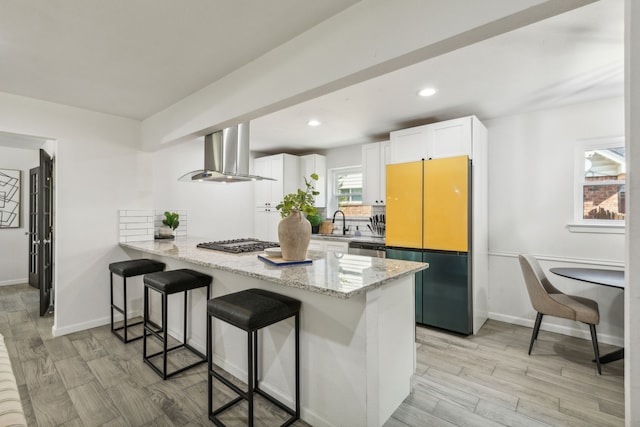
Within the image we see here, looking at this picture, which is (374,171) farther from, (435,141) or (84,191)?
(84,191)

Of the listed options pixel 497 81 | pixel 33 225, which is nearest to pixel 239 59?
pixel 497 81

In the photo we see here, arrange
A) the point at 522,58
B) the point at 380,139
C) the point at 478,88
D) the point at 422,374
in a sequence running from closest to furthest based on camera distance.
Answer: the point at 522,58
the point at 422,374
the point at 478,88
the point at 380,139

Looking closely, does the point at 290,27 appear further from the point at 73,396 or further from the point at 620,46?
the point at 73,396

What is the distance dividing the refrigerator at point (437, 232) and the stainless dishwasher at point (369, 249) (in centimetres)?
17

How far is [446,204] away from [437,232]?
1.02ft

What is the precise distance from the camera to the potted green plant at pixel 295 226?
2113 mm

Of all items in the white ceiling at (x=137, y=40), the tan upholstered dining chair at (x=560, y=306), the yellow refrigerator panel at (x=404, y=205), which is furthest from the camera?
the yellow refrigerator panel at (x=404, y=205)

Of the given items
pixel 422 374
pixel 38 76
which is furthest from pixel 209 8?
pixel 422 374

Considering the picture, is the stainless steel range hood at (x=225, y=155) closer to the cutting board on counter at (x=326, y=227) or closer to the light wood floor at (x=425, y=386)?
the light wood floor at (x=425, y=386)

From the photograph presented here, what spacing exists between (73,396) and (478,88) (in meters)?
3.94

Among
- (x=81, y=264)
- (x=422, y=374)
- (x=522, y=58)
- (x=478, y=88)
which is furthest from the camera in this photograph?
(x=81, y=264)

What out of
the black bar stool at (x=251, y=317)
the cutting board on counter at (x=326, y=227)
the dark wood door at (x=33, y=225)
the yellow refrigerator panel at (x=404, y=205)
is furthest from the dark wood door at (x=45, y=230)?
the yellow refrigerator panel at (x=404, y=205)

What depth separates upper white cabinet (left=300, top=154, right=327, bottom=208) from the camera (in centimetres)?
508

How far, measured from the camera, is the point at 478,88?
268cm
